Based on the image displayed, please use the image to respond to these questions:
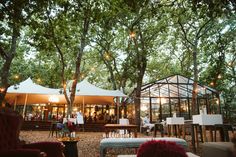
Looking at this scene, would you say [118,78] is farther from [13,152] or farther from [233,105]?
[13,152]

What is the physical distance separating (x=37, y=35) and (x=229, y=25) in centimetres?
1253

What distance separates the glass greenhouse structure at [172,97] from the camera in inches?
621

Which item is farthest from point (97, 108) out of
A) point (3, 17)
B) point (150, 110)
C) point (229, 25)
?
point (3, 17)

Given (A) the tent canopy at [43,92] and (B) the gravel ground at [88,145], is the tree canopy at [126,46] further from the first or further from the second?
(B) the gravel ground at [88,145]

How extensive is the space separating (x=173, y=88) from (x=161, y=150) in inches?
573

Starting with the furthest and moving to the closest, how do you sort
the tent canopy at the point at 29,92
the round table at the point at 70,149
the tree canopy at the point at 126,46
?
1. the tent canopy at the point at 29,92
2. the tree canopy at the point at 126,46
3. the round table at the point at 70,149

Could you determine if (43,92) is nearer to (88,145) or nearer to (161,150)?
(88,145)

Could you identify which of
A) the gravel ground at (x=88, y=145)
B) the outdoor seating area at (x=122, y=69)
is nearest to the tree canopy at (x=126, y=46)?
the outdoor seating area at (x=122, y=69)

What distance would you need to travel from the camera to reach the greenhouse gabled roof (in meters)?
15.8

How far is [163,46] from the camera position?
757 inches

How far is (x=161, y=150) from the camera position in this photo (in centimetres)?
195

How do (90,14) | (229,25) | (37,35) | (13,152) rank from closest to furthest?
(13,152)
(37,35)
(90,14)
(229,25)

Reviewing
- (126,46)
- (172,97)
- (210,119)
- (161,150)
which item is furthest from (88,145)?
(126,46)

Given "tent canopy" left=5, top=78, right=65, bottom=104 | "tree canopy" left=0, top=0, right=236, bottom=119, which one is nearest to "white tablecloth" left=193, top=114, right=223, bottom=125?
"tree canopy" left=0, top=0, right=236, bottom=119
